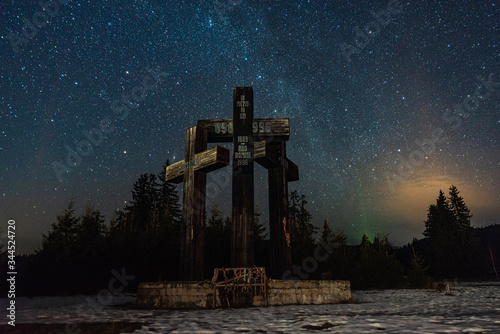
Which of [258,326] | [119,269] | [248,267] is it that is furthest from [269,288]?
[119,269]

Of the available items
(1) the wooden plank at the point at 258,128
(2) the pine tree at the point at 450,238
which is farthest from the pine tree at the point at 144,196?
(2) the pine tree at the point at 450,238

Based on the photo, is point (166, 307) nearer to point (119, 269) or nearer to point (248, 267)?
point (248, 267)

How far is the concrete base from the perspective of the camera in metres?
11.5

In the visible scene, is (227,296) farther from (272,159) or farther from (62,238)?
(62,238)

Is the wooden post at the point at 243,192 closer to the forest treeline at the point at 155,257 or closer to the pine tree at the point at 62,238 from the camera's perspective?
the forest treeline at the point at 155,257

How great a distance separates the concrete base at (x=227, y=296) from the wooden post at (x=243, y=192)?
152 cm

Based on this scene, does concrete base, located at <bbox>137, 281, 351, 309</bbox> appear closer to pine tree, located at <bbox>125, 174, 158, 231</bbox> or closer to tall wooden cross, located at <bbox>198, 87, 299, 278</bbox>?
tall wooden cross, located at <bbox>198, 87, 299, 278</bbox>

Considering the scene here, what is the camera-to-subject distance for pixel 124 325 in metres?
7.82

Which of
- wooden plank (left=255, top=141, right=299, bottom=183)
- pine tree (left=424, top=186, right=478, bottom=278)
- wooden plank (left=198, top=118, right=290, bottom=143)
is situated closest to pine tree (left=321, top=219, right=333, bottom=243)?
wooden plank (left=255, top=141, right=299, bottom=183)

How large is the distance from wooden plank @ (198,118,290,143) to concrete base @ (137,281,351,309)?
596 centimetres

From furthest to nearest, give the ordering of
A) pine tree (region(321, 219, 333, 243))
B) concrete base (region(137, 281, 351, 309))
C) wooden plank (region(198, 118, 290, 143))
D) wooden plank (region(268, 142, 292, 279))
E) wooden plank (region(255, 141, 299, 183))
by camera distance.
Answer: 1. pine tree (region(321, 219, 333, 243))
2. wooden plank (region(198, 118, 290, 143))
3. wooden plank (region(268, 142, 292, 279))
4. wooden plank (region(255, 141, 299, 183))
5. concrete base (region(137, 281, 351, 309))

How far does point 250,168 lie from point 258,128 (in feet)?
6.17

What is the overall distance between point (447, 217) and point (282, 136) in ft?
185

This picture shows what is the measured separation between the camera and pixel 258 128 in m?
14.6
